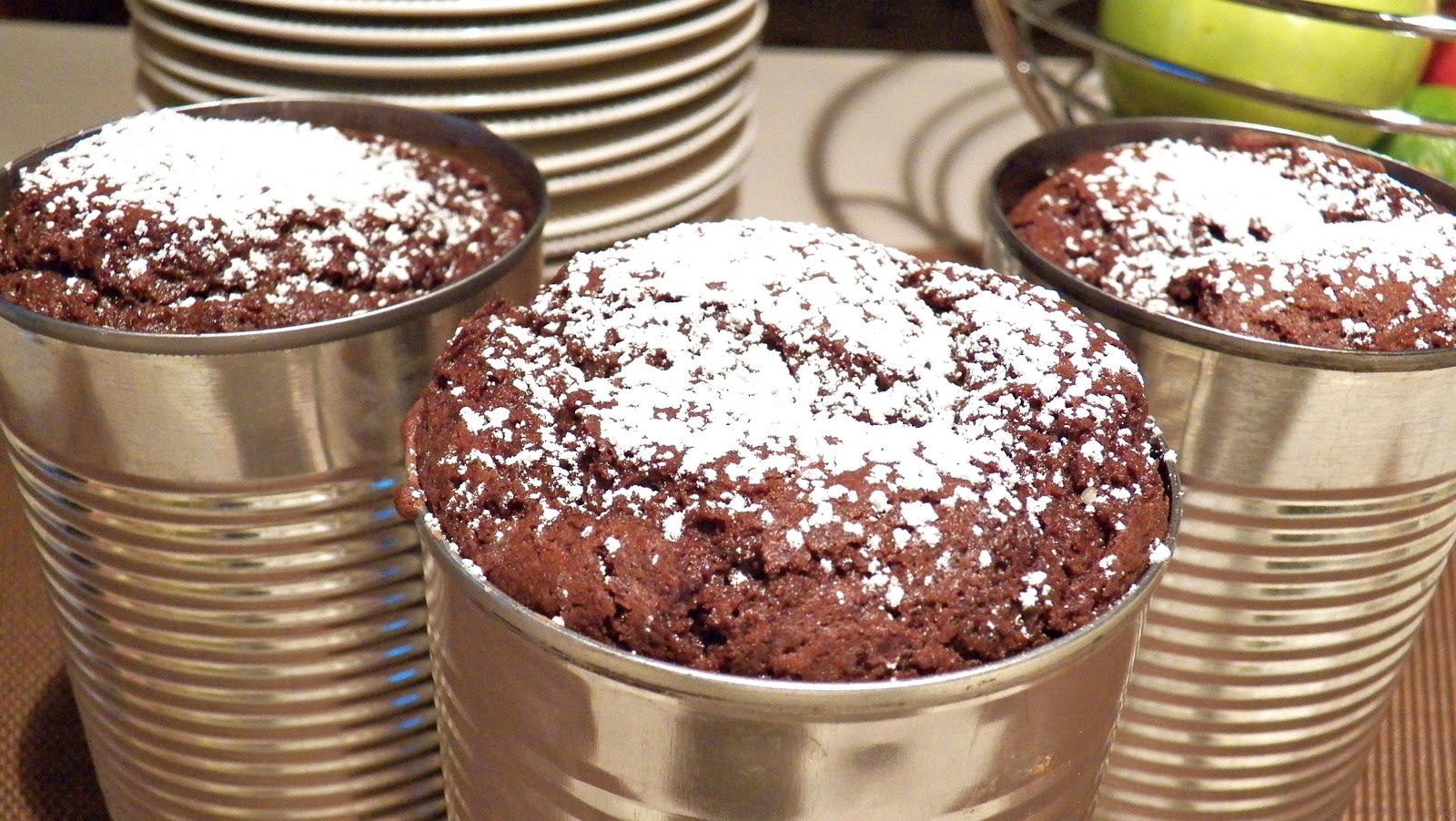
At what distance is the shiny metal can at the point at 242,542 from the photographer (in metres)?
0.82

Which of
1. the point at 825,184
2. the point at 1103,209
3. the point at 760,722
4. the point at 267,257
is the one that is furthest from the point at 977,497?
the point at 825,184

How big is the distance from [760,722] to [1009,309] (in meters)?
0.33

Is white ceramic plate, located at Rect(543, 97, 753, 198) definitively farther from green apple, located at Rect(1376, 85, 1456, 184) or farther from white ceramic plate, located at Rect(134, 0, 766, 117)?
green apple, located at Rect(1376, 85, 1456, 184)

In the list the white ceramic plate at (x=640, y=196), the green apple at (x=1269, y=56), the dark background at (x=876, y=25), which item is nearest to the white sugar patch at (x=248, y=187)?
the white ceramic plate at (x=640, y=196)

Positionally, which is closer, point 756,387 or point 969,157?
point 756,387

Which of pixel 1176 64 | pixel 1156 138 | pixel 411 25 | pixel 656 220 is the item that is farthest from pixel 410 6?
pixel 1176 64

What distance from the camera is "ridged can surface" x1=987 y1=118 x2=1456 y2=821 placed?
841 millimetres

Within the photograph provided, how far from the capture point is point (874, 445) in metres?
0.69

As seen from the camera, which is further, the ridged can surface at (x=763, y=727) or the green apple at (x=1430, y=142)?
the green apple at (x=1430, y=142)

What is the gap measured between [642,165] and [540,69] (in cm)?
16

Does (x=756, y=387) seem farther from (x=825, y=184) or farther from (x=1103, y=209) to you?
(x=825, y=184)

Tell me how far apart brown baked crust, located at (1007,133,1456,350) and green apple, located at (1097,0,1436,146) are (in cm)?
30

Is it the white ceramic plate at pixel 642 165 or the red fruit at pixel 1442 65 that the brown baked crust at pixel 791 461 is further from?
the red fruit at pixel 1442 65

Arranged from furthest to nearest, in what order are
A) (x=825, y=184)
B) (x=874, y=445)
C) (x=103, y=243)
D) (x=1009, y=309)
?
1. (x=825, y=184)
2. (x=103, y=243)
3. (x=1009, y=309)
4. (x=874, y=445)
